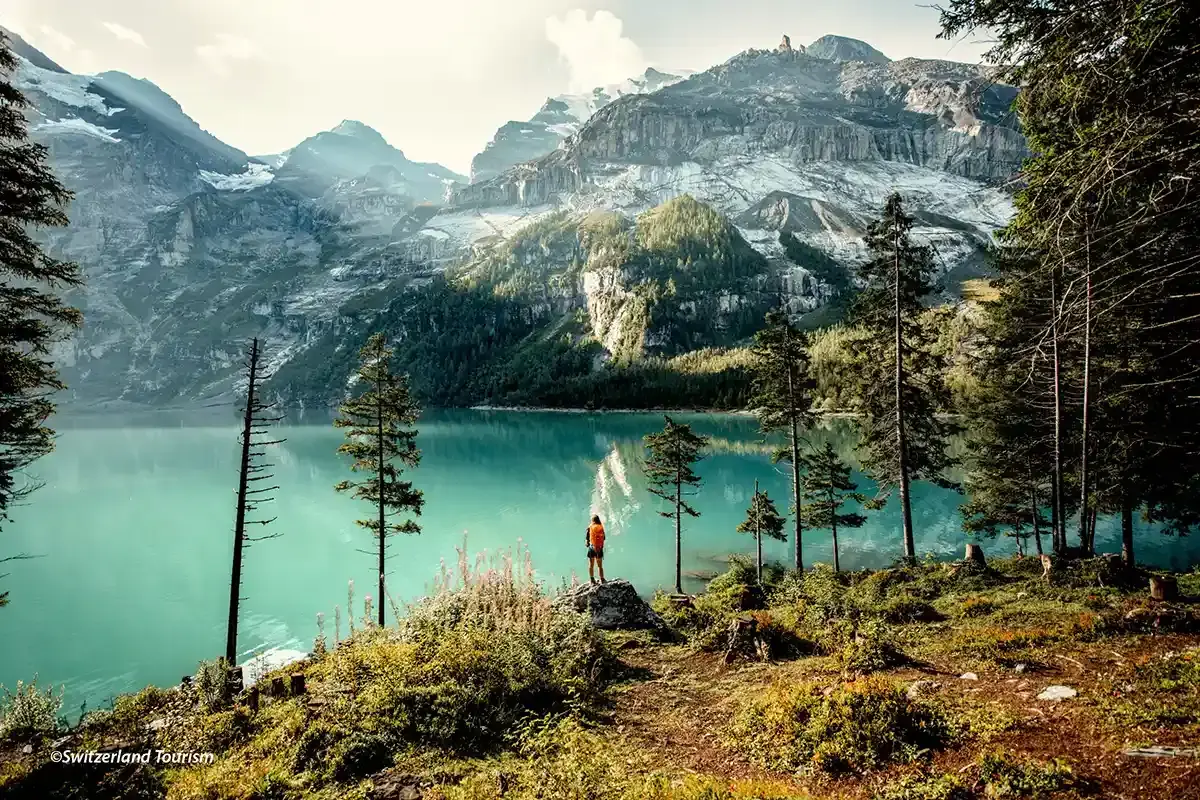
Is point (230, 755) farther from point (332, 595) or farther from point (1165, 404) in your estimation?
point (332, 595)

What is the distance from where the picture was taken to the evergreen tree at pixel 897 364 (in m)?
21.9

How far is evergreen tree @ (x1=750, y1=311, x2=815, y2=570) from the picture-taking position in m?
26.1

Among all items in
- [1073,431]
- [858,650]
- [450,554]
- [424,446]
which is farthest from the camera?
[424,446]

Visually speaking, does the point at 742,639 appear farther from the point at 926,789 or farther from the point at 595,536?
the point at 595,536

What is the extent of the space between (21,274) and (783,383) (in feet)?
84.9

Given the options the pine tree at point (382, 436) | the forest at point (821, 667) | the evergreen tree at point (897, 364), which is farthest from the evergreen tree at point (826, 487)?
the pine tree at point (382, 436)

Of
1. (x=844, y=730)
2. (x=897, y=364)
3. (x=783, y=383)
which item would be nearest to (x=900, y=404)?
(x=897, y=364)

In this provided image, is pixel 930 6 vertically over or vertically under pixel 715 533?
over

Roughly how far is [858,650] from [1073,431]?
2052cm

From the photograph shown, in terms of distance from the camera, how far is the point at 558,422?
152250mm

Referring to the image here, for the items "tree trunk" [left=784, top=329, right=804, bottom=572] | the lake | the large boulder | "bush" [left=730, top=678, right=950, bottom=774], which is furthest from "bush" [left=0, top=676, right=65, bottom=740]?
"tree trunk" [left=784, top=329, right=804, bottom=572]

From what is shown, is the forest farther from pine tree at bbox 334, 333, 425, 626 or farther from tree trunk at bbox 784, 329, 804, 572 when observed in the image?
tree trunk at bbox 784, 329, 804, 572

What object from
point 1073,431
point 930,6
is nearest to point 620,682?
point 930,6

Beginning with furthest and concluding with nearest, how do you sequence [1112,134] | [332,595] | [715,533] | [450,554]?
[715,533]
[450,554]
[332,595]
[1112,134]
